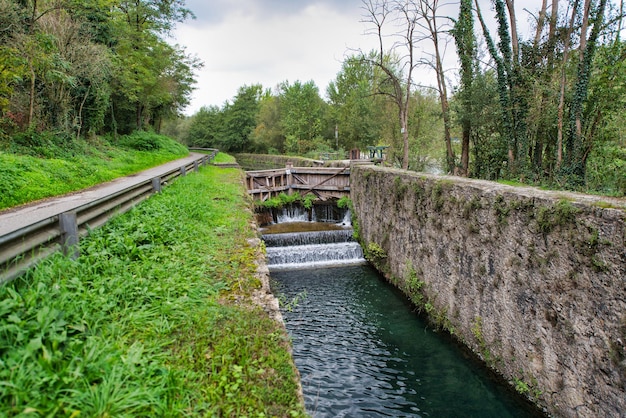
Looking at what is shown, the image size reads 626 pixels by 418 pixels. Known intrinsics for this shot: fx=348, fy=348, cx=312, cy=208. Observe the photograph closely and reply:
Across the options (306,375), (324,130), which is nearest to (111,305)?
(306,375)

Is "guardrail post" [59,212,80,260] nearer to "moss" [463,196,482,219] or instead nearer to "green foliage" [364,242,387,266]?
"moss" [463,196,482,219]

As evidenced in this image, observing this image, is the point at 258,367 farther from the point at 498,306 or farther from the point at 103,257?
the point at 498,306

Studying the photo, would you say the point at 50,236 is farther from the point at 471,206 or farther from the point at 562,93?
the point at 562,93

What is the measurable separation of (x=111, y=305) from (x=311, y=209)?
14889mm

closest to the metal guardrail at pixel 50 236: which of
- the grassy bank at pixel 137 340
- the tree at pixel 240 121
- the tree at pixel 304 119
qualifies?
the grassy bank at pixel 137 340

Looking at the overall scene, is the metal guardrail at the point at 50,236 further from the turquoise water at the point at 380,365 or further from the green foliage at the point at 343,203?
the green foliage at the point at 343,203

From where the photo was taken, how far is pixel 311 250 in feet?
39.2

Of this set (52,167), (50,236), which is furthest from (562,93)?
(52,167)

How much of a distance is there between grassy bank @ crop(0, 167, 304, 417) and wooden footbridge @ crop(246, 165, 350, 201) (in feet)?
44.4

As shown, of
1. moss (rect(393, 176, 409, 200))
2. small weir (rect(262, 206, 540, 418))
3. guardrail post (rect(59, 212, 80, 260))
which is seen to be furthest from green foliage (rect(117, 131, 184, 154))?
guardrail post (rect(59, 212, 80, 260))

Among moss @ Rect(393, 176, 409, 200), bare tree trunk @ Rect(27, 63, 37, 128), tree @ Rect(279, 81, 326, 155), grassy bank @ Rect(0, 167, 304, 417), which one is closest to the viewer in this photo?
grassy bank @ Rect(0, 167, 304, 417)

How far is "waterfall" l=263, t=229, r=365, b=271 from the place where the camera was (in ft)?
38.5

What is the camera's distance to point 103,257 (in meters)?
3.93

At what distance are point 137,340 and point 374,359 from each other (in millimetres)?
4926
